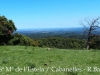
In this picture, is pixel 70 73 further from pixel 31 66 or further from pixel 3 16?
pixel 3 16

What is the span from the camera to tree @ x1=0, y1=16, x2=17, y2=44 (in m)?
39.3

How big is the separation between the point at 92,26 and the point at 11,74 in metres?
40.2

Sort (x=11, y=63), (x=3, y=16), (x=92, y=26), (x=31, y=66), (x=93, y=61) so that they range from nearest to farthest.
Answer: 1. (x=31, y=66)
2. (x=11, y=63)
3. (x=93, y=61)
4. (x=3, y=16)
5. (x=92, y=26)

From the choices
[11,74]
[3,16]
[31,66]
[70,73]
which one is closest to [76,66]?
[70,73]

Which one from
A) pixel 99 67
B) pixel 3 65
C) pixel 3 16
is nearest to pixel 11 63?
pixel 3 65

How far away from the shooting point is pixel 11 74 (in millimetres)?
9102

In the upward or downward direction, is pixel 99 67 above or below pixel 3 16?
below

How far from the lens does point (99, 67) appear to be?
10469 mm

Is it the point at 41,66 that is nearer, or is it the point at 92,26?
the point at 41,66

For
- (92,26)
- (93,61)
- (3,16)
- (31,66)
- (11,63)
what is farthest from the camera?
(92,26)

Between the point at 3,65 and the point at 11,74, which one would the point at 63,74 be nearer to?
the point at 11,74

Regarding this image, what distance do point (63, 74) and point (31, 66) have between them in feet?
6.45

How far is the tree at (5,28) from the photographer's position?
129ft

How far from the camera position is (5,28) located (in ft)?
131
